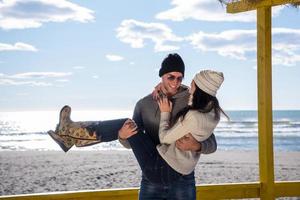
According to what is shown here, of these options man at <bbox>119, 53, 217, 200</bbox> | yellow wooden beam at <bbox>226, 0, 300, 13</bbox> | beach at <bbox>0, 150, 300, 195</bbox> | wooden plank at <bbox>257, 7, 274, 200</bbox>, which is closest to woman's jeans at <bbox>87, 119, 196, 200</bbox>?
man at <bbox>119, 53, 217, 200</bbox>

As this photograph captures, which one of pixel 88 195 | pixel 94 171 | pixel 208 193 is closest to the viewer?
pixel 88 195

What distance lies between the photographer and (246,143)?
765 inches

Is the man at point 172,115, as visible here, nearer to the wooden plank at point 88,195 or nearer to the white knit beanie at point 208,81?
the white knit beanie at point 208,81

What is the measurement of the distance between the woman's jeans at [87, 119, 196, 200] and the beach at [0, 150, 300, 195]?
6.10m

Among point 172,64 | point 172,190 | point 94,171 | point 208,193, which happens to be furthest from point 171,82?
point 94,171

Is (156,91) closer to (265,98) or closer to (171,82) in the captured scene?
(171,82)

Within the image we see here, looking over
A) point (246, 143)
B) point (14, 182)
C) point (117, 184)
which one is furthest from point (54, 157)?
point (246, 143)

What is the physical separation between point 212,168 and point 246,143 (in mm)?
8383

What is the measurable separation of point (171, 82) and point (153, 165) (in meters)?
0.43

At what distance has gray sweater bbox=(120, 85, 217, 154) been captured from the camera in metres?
2.49

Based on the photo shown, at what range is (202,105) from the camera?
2311 millimetres

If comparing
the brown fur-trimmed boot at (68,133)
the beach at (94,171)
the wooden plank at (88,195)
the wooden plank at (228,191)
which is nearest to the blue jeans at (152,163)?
the brown fur-trimmed boot at (68,133)

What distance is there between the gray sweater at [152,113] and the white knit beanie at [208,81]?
21cm

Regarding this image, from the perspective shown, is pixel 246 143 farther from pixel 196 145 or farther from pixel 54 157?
pixel 196 145
